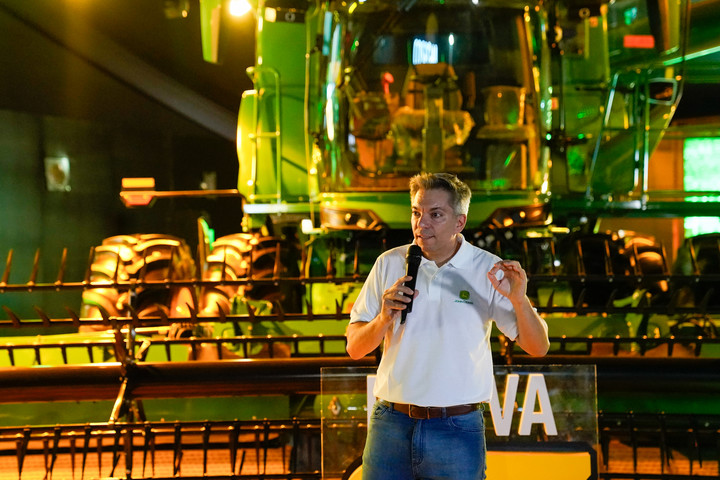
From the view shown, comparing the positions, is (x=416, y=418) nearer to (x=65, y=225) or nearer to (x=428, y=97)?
(x=428, y=97)

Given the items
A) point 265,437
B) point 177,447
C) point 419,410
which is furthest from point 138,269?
point 419,410

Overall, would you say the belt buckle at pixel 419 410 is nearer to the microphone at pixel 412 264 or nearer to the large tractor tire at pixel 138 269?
the microphone at pixel 412 264

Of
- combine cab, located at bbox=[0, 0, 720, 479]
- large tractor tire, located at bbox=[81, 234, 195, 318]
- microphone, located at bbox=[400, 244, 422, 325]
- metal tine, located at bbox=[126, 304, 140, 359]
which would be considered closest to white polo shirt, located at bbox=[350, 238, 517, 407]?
microphone, located at bbox=[400, 244, 422, 325]

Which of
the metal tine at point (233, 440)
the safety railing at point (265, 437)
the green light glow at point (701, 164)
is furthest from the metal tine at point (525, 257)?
the green light glow at point (701, 164)

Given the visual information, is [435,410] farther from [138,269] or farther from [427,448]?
[138,269]

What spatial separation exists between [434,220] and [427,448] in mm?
681

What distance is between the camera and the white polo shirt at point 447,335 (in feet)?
7.90

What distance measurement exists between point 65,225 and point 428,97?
7017 mm

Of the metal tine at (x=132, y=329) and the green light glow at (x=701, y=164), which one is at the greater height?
the green light glow at (x=701, y=164)

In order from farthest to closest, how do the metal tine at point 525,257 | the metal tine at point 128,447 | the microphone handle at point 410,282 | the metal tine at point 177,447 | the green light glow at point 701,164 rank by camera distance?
the green light glow at point 701,164 → the metal tine at point 525,257 → the metal tine at point 177,447 → the metal tine at point 128,447 → the microphone handle at point 410,282

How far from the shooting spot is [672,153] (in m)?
7.48

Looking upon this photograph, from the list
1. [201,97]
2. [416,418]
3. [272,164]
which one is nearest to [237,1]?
[272,164]

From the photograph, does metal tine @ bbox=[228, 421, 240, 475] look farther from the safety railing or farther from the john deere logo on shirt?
the john deere logo on shirt

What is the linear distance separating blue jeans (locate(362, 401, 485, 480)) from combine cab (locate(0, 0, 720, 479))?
56.2 inches
